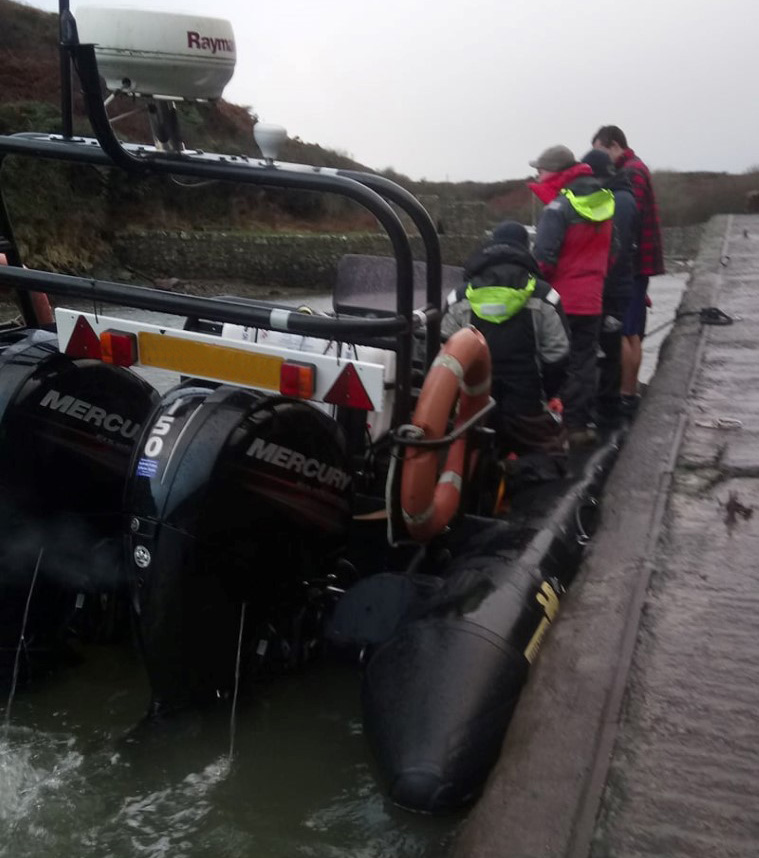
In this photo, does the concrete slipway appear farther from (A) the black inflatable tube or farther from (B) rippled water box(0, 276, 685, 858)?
(B) rippled water box(0, 276, 685, 858)

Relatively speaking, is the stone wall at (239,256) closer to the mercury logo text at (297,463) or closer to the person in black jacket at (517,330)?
the person in black jacket at (517,330)

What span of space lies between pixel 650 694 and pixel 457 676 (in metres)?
0.61

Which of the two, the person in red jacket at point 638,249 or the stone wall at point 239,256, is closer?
the person in red jacket at point 638,249

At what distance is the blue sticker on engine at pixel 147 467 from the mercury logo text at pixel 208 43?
146 cm

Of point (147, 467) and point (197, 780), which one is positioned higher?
point (147, 467)

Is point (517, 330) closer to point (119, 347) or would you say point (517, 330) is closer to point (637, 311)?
point (119, 347)

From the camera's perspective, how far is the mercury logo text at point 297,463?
3883 mm

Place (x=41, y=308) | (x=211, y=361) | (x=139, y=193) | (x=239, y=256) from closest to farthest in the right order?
1. (x=211, y=361)
2. (x=41, y=308)
3. (x=239, y=256)
4. (x=139, y=193)

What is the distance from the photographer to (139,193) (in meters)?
32.9

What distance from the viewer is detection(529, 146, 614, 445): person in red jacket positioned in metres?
6.21

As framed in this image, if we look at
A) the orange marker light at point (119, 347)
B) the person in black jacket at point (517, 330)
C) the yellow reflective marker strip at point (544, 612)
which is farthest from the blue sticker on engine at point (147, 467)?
the person in black jacket at point (517, 330)

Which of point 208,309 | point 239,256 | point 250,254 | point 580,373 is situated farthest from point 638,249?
point 250,254

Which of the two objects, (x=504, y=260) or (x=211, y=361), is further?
(x=504, y=260)

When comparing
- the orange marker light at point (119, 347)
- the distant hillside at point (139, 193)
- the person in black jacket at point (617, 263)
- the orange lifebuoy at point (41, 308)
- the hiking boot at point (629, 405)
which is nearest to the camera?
the orange marker light at point (119, 347)
